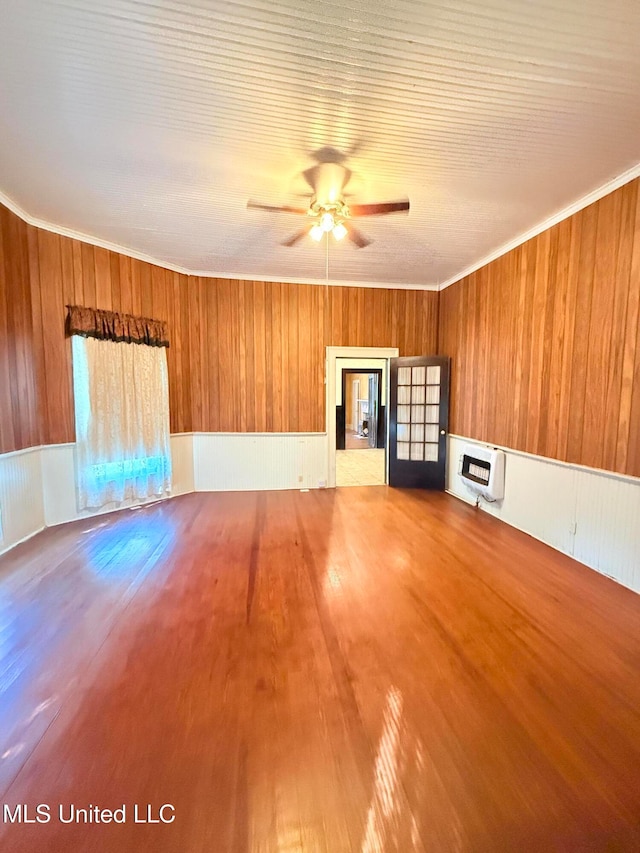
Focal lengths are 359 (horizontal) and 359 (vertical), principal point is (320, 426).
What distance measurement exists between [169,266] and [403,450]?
4.08 metres

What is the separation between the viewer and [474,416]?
454cm

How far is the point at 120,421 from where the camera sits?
4.09 meters

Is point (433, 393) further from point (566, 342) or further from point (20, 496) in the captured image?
point (20, 496)

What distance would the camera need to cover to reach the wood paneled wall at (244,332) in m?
3.99

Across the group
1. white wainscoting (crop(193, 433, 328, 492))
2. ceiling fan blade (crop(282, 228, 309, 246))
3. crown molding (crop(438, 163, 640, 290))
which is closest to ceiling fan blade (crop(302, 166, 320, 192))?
ceiling fan blade (crop(282, 228, 309, 246))

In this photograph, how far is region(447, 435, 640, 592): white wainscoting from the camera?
2.61 meters

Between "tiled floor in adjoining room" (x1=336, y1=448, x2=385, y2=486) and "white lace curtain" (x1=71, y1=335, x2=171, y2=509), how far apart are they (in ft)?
8.87

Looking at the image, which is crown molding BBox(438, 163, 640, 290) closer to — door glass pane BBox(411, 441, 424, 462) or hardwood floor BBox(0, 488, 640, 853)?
door glass pane BBox(411, 441, 424, 462)

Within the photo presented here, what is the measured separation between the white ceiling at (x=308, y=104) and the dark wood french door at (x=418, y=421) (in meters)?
2.17

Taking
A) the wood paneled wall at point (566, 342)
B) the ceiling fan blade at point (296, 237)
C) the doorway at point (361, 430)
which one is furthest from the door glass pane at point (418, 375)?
the ceiling fan blade at point (296, 237)

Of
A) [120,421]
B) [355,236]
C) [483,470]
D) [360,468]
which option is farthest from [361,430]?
[355,236]

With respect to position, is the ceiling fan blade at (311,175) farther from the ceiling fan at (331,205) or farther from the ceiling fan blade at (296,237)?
the ceiling fan blade at (296,237)

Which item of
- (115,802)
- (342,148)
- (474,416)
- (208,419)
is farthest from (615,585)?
(208,419)

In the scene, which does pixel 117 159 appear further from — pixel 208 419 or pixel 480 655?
pixel 480 655
